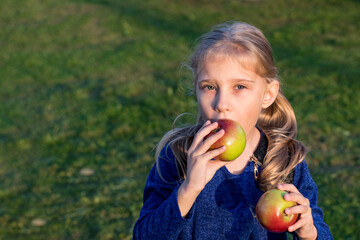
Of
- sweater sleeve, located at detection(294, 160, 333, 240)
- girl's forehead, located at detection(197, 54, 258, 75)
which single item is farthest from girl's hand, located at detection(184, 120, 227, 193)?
sweater sleeve, located at detection(294, 160, 333, 240)

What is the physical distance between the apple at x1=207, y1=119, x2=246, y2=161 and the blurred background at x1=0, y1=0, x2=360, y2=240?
1985 millimetres

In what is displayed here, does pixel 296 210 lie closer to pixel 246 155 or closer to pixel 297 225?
pixel 297 225

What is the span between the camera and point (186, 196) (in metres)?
2.10

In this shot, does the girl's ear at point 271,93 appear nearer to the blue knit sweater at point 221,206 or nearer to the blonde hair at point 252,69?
the blonde hair at point 252,69

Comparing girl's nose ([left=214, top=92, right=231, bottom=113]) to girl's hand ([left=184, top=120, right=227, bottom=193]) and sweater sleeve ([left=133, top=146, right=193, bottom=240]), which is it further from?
sweater sleeve ([left=133, top=146, right=193, bottom=240])

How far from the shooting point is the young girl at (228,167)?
218cm

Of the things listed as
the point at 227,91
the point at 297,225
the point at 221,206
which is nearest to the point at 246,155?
the point at 221,206

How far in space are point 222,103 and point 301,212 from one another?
60 cm

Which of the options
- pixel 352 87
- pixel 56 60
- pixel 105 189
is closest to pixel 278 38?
pixel 352 87

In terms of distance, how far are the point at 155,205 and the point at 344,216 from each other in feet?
7.28

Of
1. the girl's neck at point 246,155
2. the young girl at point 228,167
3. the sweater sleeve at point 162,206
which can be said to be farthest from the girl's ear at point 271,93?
the sweater sleeve at point 162,206

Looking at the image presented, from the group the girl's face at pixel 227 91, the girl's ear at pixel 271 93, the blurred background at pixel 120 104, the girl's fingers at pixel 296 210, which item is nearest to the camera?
the girl's fingers at pixel 296 210

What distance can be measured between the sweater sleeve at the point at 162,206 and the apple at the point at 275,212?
0.33 m

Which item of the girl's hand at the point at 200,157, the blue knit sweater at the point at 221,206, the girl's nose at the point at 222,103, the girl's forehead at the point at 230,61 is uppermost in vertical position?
the girl's forehead at the point at 230,61
